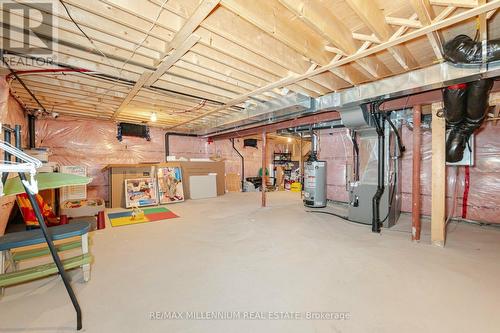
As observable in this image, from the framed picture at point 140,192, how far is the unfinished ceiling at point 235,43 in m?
2.73

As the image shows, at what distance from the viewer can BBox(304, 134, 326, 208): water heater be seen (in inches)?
221

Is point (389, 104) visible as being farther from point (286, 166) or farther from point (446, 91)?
point (286, 166)

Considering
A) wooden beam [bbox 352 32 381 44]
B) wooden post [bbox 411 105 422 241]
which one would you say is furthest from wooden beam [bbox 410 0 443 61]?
wooden post [bbox 411 105 422 241]

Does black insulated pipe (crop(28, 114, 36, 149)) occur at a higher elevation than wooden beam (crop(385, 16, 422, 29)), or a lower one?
lower

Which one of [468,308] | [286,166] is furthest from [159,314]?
[286,166]

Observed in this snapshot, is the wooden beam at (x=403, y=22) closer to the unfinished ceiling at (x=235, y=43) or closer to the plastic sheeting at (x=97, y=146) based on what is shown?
the unfinished ceiling at (x=235, y=43)

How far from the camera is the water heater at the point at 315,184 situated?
5.62 m

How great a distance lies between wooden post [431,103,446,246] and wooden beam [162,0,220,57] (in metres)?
3.28

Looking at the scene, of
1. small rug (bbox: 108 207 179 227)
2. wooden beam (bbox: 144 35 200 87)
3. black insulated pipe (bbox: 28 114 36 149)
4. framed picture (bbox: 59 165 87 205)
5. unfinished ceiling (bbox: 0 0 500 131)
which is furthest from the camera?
black insulated pipe (bbox: 28 114 36 149)

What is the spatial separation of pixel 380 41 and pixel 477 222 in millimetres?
4532

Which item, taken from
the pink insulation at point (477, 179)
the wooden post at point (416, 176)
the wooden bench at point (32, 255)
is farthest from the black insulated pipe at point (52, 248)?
the pink insulation at point (477, 179)

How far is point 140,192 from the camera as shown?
5.81m

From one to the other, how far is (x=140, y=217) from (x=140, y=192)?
1567 mm

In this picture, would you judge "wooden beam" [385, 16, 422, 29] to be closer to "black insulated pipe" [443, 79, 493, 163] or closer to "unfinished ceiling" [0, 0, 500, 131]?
"unfinished ceiling" [0, 0, 500, 131]
